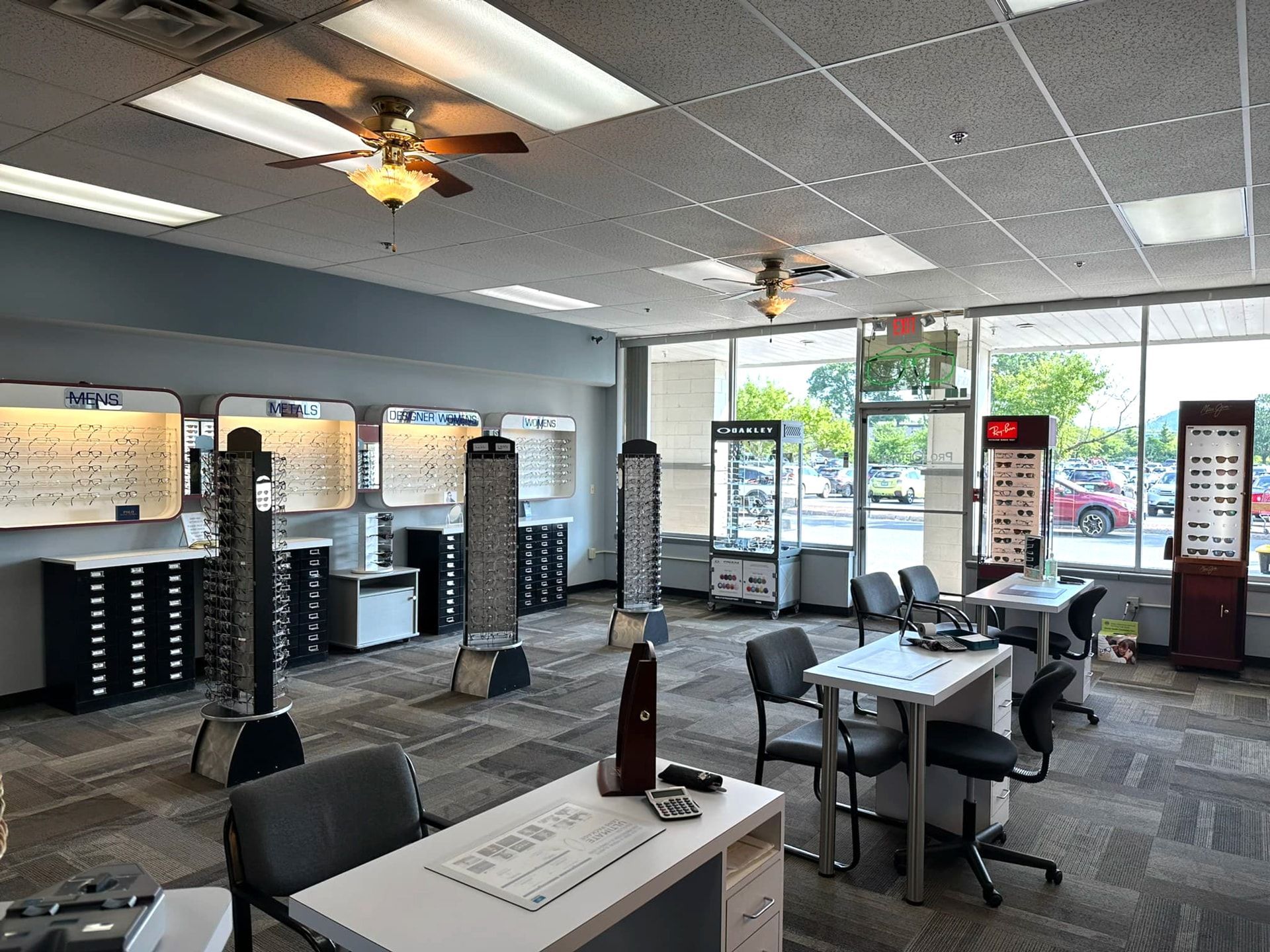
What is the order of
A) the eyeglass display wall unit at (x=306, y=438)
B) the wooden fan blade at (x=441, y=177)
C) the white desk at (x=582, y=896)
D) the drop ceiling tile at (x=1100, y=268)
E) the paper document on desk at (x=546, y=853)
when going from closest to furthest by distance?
1. the white desk at (x=582, y=896)
2. the paper document on desk at (x=546, y=853)
3. the wooden fan blade at (x=441, y=177)
4. the drop ceiling tile at (x=1100, y=268)
5. the eyeglass display wall unit at (x=306, y=438)

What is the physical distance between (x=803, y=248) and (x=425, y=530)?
4.21m

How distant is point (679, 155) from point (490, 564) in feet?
9.98

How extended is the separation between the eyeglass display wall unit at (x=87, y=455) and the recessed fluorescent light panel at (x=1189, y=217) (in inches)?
247

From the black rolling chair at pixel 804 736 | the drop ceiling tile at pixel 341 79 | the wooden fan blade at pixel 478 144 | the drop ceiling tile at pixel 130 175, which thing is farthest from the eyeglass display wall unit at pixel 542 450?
the wooden fan blade at pixel 478 144

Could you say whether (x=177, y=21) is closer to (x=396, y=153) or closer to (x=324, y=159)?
(x=324, y=159)

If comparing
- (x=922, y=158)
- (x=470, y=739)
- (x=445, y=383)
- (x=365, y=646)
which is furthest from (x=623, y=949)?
(x=445, y=383)

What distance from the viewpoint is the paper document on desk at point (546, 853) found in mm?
1827

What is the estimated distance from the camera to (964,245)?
562 cm

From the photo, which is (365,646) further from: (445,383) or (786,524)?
(786,524)

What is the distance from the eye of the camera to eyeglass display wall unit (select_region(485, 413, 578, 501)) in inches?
349

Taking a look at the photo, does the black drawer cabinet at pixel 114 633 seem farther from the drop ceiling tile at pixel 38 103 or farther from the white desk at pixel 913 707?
the white desk at pixel 913 707

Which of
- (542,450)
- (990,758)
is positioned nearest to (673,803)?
(990,758)

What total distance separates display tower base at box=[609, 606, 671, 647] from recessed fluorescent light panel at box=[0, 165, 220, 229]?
170 inches

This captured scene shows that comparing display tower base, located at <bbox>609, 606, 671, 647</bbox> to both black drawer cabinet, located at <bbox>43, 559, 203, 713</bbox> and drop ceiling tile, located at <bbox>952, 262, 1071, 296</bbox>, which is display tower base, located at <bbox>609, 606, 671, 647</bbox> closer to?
black drawer cabinet, located at <bbox>43, 559, 203, 713</bbox>
